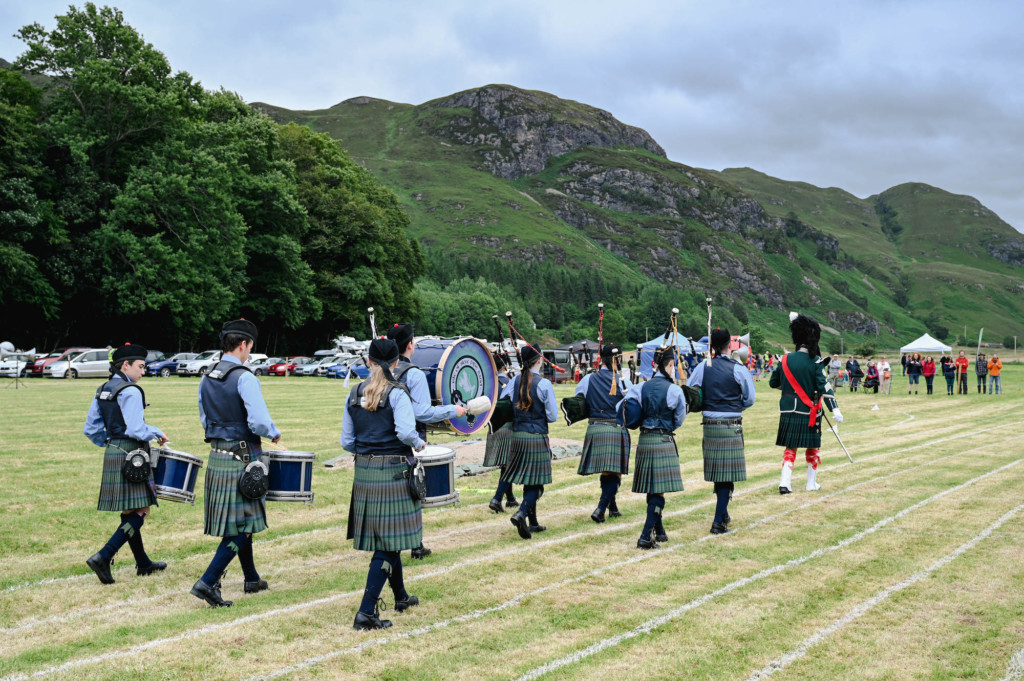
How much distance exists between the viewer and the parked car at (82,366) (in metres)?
35.3

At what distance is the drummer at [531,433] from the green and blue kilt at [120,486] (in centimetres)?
357

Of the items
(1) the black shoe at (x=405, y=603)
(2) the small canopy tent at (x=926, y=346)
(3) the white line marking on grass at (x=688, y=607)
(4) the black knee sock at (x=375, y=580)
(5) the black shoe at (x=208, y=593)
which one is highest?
(2) the small canopy tent at (x=926, y=346)

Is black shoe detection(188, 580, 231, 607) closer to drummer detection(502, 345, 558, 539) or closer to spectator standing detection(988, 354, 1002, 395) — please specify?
drummer detection(502, 345, 558, 539)

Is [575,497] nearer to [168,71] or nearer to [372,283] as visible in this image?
[168,71]

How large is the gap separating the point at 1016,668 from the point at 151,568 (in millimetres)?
6448

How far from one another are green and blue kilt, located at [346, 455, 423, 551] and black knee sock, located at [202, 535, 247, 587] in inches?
40.4

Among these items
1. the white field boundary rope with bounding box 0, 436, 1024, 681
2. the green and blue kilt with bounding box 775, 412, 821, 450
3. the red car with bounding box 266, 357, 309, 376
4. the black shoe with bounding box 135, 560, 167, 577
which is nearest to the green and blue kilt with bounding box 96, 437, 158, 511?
the black shoe with bounding box 135, 560, 167, 577

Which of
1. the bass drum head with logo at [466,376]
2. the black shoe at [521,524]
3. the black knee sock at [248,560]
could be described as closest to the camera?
the black knee sock at [248,560]

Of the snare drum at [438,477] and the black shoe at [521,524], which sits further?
the black shoe at [521,524]

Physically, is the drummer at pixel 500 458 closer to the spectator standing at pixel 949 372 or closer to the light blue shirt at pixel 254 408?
the light blue shirt at pixel 254 408

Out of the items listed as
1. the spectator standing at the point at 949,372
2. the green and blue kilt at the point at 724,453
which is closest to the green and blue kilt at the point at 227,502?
the green and blue kilt at the point at 724,453

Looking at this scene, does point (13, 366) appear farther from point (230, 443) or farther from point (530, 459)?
point (230, 443)

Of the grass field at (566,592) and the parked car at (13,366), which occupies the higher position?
the parked car at (13,366)

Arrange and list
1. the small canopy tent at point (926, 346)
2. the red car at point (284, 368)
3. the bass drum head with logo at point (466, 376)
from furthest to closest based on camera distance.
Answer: the red car at point (284, 368)
the small canopy tent at point (926, 346)
the bass drum head with logo at point (466, 376)
